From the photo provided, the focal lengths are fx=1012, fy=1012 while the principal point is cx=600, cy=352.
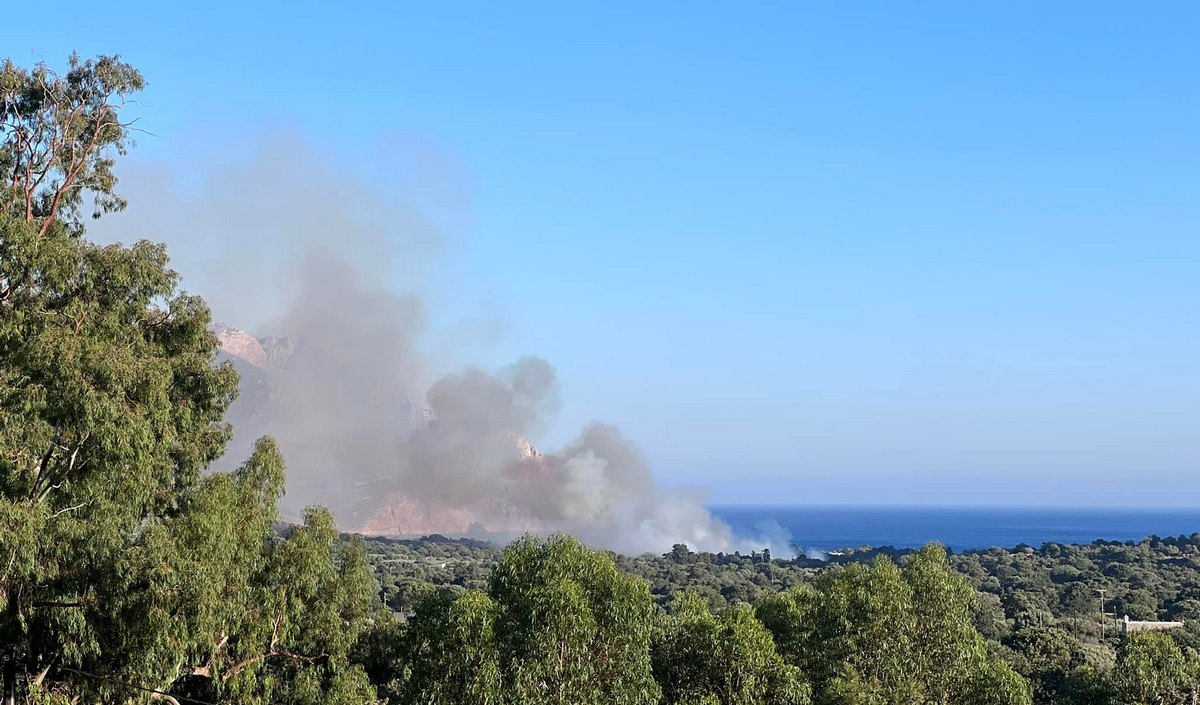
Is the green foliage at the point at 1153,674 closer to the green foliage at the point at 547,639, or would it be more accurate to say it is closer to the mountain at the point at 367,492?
the green foliage at the point at 547,639

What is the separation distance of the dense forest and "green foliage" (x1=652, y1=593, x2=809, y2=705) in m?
0.06

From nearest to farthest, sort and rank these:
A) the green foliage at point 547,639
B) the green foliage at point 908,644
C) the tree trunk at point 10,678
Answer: the green foliage at point 547,639
the tree trunk at point 10,678
the green foliage at point 908,644

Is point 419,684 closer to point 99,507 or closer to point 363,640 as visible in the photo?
point 99,507

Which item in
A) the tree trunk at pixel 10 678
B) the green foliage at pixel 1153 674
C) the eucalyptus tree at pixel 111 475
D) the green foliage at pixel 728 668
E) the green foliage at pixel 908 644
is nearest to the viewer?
the eucalyptus tree at pixel 111 475

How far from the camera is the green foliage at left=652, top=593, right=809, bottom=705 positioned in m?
21.4

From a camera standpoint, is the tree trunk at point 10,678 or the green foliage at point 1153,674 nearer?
the tree trunk at point 10,678

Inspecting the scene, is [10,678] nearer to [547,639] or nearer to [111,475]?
[111,475]

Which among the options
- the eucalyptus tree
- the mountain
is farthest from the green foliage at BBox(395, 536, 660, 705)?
the mountain

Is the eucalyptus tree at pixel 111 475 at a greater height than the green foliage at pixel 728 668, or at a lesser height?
greater

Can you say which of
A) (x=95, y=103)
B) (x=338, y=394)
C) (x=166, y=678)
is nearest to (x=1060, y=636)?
(x=166, y=678)

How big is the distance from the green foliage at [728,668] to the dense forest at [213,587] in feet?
0.19

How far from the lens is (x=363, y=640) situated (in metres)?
27.7

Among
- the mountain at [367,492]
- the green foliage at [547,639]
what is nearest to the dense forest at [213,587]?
the green foliage at [547,639]

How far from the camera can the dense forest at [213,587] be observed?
54.6 ft
